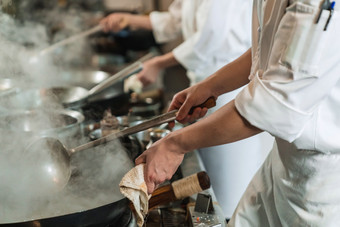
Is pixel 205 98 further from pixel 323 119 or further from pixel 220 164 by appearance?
pixel 220 164

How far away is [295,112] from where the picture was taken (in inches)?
32.4

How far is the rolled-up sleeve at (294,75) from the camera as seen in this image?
2.59 ft

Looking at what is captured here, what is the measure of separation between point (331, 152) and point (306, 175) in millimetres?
106

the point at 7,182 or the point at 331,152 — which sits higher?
the point at 331,152

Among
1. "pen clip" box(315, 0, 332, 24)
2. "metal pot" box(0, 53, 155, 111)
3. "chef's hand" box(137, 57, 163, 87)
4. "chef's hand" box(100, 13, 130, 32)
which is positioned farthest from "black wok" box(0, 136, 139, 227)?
"chef's hand" box(100, 13, 130, 32)

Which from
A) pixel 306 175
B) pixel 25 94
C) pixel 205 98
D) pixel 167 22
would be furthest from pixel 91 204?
pixel 167 22

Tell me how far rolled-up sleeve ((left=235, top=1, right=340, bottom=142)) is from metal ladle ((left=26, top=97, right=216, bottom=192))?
0.37 meters

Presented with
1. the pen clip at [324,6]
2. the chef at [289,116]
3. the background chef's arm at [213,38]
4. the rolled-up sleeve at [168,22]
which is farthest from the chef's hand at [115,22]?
the pen clip at [324,6]

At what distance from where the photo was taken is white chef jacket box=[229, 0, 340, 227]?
80cm

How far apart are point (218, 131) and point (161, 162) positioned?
0.16 m

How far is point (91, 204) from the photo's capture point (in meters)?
1.15

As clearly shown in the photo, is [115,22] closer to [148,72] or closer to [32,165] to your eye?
[148,72]

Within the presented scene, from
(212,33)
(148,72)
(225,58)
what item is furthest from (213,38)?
(148,72)

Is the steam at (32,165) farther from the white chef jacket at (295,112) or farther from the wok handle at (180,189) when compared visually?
the white chef jacket at (295,112)
